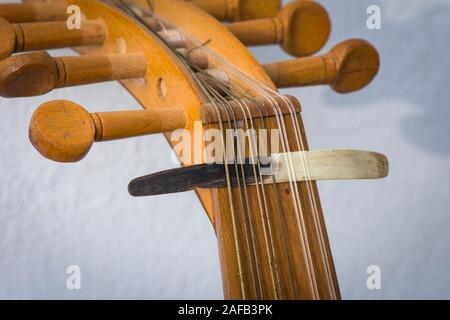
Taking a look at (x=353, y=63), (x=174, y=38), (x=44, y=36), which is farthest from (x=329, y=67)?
(x=44, y=36)

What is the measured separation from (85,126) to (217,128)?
0.30 feet

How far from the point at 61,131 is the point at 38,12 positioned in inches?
9.1

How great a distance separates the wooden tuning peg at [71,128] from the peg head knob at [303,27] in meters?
0.26

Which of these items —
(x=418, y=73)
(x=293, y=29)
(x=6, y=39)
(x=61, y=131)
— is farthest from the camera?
(x=418, y=73)

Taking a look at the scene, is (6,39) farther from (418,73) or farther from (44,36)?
(418,73)

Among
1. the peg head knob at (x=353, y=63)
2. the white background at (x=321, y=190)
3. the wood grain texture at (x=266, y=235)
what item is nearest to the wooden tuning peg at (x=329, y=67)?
the peg head knob at (x=353, y=63)

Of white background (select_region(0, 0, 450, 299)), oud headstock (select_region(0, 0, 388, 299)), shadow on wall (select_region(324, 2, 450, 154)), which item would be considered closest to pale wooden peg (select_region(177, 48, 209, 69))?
oud headstock (select_region(0, 0, 388, 299))

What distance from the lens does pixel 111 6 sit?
781mm

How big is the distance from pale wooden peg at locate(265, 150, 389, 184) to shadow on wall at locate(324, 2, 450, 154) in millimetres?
657

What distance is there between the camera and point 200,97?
0.68 m

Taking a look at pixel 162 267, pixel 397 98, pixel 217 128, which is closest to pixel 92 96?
pixel 162 267

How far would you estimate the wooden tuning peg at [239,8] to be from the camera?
0.87 m

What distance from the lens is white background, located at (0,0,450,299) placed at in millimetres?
1214

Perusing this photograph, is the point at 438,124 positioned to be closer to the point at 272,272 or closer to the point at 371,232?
the point at 371,232
